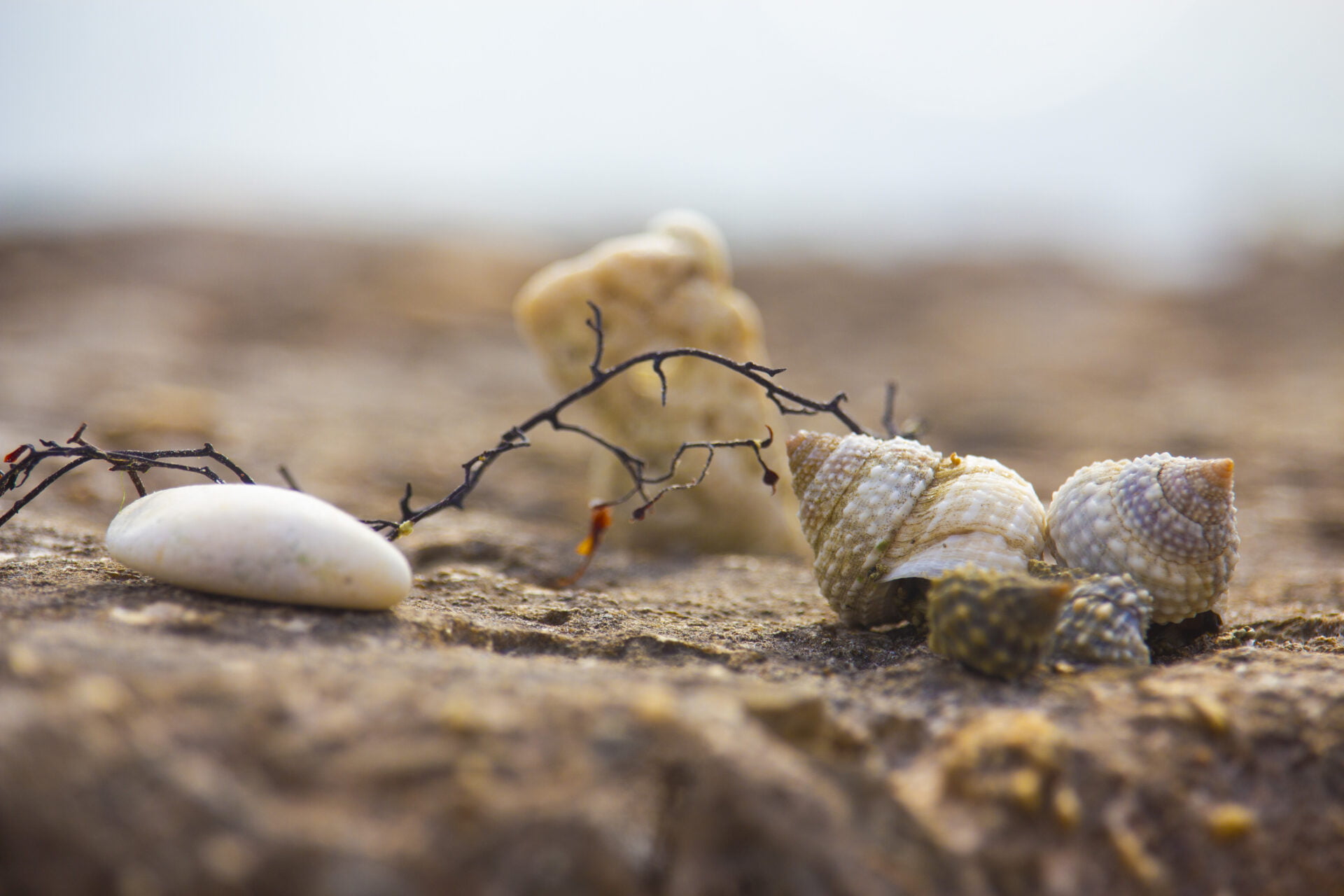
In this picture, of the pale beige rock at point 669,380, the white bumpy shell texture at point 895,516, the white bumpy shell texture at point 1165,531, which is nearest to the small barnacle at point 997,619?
the white bumpy shell texture at point 895,516

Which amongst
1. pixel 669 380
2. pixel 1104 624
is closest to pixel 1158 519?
pixel 1104 624

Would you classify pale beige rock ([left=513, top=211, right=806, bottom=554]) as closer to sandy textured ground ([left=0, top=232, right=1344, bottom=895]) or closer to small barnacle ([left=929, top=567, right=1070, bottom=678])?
sandy textured ground ([left=0, top=232, right=1344, bottom=895])

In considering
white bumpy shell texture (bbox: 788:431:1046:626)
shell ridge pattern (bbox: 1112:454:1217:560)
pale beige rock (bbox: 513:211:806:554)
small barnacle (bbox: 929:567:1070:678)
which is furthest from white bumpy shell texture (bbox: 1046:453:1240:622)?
pale beige rock (bbox: 513:211:806:554)

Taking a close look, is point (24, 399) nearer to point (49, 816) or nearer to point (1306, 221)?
point (49, 816)

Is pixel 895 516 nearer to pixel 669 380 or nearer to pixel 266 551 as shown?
pixel 266 551

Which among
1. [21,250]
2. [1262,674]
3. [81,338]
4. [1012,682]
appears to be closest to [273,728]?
[1012,682]

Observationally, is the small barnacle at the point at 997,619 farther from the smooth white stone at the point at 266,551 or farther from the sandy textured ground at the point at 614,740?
the smooth white stone at the point at 266,551
